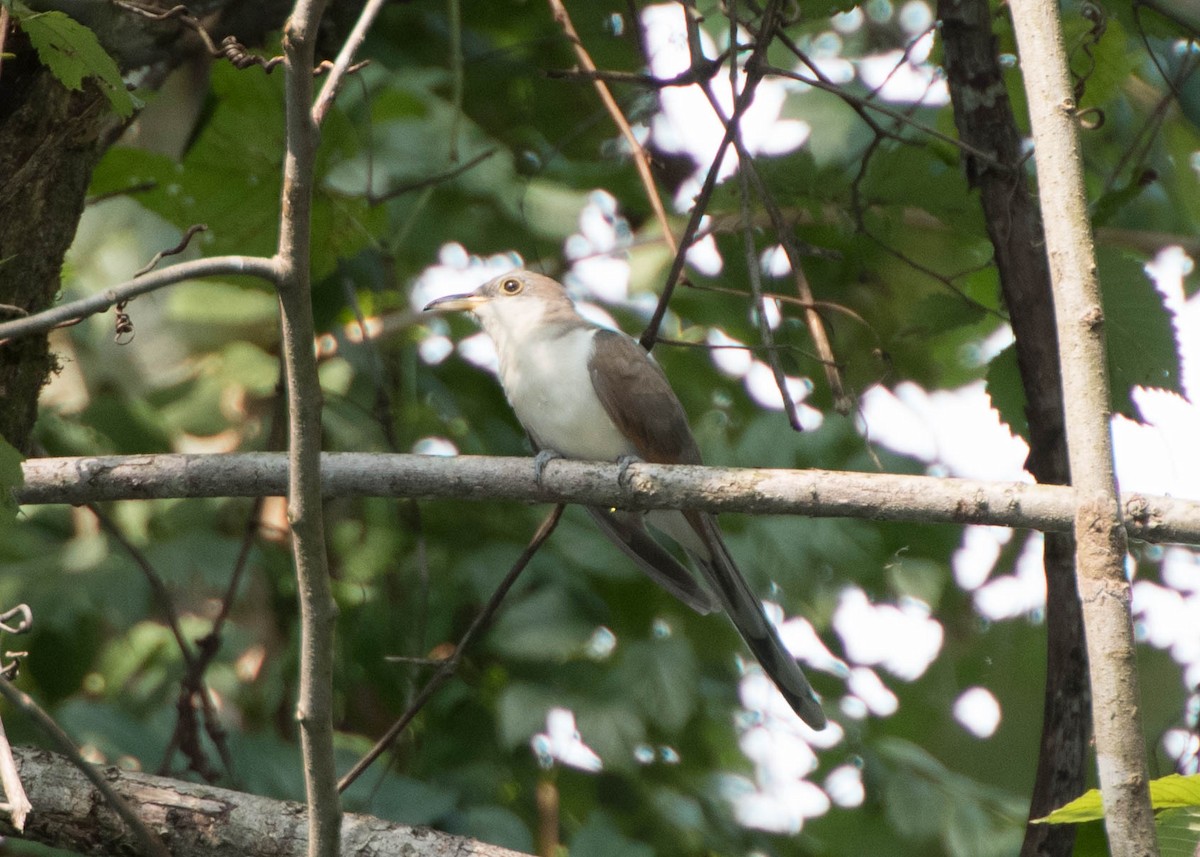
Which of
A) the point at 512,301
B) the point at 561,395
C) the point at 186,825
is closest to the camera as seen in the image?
the point at 186,825

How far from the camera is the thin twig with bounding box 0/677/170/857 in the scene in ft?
Answer: 7.36

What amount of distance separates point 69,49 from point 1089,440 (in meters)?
2.34

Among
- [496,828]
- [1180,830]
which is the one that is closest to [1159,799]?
Result: [1180,830]

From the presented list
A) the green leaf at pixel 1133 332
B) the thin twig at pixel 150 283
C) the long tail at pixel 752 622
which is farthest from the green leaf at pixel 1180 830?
the long tail at pixel 752 622

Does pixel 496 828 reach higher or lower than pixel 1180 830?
higher

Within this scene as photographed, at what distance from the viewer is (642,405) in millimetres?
4547

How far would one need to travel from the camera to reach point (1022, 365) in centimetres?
373

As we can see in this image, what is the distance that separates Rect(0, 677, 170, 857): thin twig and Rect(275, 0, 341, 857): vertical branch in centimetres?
55

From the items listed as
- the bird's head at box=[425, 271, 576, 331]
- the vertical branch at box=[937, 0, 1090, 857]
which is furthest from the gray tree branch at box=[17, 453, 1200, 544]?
the bird's head at box=[425, 271, 576, 331]

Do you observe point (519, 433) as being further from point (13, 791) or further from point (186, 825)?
point (13, 791)

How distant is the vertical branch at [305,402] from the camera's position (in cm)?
185

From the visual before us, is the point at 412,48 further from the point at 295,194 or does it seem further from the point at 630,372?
the point at 295,194

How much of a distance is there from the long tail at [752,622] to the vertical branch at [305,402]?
91.5 inches

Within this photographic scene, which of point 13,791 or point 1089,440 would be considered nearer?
point 1089,440
